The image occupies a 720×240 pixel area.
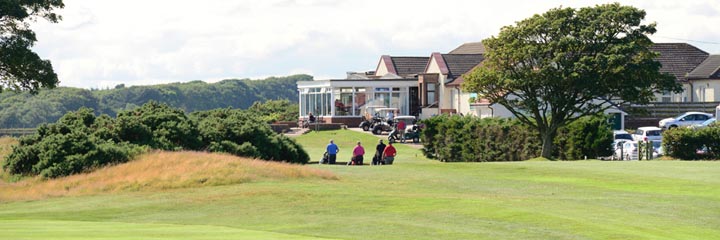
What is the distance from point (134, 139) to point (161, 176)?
11972mm

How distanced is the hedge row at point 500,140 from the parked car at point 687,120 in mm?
17844

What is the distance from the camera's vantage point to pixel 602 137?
5059 centimetres

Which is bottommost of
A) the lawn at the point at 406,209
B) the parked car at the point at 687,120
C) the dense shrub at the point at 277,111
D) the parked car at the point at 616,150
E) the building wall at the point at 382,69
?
the lawn at the point at 406,209

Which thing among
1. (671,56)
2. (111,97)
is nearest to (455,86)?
(671,56)

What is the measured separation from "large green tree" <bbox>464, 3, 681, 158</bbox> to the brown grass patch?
19313mm

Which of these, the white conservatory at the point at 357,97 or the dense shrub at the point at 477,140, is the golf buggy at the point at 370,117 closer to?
the white conservatory at the point at 357,97

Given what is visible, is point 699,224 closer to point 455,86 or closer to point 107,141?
point 107,141

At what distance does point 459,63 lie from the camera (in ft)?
306

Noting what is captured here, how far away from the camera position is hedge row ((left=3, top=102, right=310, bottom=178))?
4028 centimetres

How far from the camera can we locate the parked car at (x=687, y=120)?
70688 millimetres

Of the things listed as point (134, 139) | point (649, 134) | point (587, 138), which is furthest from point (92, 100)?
point (587, 138)

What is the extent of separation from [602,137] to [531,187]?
18344mm

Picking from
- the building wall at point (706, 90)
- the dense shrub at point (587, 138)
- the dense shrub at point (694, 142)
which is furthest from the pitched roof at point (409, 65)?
the dense shrub at point (694, 142)

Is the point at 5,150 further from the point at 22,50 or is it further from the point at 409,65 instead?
the point at 409,65
